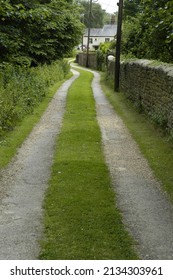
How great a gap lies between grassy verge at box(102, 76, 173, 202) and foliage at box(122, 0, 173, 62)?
2.81 meters

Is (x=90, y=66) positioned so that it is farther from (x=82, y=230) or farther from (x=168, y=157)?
(x=82, y=230)

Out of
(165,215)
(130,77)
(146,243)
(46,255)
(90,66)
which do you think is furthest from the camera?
(90,66)

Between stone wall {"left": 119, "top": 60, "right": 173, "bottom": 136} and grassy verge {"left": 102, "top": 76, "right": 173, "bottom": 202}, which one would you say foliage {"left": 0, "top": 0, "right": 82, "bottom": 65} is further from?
grassy verge {"left": 102, "top": 76, "right": 173, "bottom": 202}

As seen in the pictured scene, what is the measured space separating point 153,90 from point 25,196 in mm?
→ 8787

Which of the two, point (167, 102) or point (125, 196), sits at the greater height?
point (167, 102)

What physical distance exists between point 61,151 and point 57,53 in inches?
709

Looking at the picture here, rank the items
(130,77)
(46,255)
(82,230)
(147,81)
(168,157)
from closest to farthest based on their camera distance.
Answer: (46,255), (82,230), (168,157), (147,81), (130,77)

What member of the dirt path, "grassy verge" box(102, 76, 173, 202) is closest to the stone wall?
"grassy verge" box(102, 76, 173, 202)

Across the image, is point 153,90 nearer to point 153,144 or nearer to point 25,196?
point 153,144

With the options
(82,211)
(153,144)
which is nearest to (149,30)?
(153,144)

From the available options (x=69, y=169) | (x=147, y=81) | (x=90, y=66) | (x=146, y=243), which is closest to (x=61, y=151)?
(x=69, y=169)

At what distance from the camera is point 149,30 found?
18031 millimetres

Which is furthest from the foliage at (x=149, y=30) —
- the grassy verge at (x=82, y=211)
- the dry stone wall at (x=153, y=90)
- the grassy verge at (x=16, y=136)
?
the grassy verge at (x=16, y=136)

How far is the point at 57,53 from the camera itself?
2697 cm
